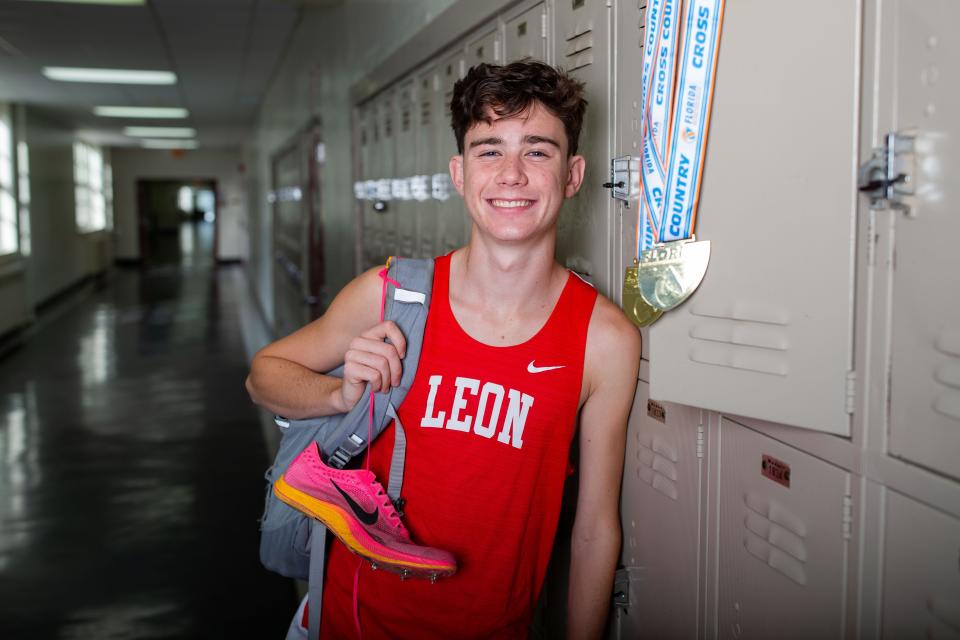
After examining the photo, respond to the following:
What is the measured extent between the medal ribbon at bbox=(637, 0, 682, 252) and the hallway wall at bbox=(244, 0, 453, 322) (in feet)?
5.02

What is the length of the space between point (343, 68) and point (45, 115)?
9830 mm

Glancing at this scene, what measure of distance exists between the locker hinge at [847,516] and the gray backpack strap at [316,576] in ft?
3.10

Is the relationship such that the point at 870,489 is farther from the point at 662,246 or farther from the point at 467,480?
the point at 467,480

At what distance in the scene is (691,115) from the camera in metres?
1.32

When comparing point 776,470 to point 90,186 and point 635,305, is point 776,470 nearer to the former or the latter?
point 635,305

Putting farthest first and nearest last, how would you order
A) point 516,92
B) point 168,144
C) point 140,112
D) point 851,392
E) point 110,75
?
point 168,144
point 140,112
point 110,75
point 516,92
point 851,392

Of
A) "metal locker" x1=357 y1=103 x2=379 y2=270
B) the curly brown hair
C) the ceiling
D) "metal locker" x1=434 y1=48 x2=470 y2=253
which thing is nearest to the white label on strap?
the curly brown hair

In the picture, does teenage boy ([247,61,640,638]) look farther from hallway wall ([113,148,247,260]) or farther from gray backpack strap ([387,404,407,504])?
hallway wall ([113,148,247,260])

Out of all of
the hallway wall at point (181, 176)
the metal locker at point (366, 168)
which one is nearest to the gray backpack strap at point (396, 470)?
the metal locker at point (366, 168)

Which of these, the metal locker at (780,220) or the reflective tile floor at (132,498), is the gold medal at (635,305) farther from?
the reflective tile floor at (132,498)

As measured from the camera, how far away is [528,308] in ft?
5.21

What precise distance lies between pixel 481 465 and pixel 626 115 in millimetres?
724

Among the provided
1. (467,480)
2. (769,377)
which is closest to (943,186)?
(769,377)

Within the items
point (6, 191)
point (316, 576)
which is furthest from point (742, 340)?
point (6, 191)
